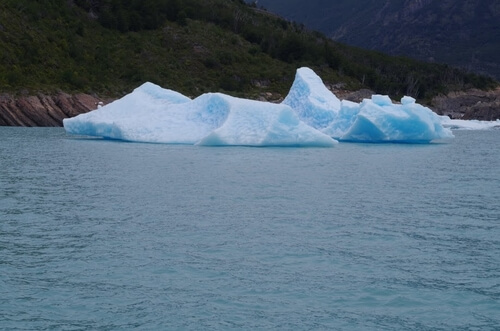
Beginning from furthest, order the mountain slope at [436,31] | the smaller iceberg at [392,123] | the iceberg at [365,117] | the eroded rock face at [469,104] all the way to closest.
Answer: the mountain slope at [436,31], the eroded rock face at [469,104], the iceberg at [365,117], the smaller iceberg at [392,123]

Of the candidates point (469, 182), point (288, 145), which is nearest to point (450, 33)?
point (288, 145)

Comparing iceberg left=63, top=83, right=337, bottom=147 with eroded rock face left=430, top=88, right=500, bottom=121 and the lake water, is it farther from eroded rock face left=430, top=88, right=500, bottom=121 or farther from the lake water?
eroded rock face left=430, top=88, right=500, bottom=121

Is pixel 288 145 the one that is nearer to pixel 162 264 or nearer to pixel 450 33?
pixel 162 264

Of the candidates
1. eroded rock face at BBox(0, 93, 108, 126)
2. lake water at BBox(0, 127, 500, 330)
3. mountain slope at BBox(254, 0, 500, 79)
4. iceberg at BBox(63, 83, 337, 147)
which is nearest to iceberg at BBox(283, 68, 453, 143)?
iceberg at BBox(63, 83, 337, 147)

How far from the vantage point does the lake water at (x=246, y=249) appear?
667 centimetres

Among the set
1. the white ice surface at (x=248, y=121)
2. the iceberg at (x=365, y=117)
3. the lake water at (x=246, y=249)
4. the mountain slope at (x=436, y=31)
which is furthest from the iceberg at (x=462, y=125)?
the mountain slope at (x=436, y=31)

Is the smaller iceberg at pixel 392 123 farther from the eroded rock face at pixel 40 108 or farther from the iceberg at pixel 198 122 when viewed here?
the eroded rock face at pixel 40 108

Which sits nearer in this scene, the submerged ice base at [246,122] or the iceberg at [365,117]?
the submerged ice base at [246,122]

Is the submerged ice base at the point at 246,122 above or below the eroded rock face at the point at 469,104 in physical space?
below

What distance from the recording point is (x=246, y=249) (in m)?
8.95

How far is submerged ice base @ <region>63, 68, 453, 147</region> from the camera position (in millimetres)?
23969

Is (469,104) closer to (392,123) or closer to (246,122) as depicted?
(392,123)

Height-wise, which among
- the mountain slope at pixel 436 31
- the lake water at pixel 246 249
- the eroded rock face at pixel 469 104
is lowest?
the lake water at pixel 246 249

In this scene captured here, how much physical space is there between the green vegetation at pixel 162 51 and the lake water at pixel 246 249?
2609cm
